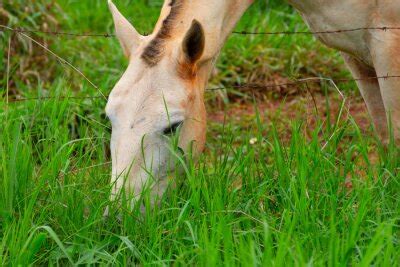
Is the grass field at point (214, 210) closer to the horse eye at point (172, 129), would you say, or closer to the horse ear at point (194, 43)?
the horse eye at point (172, 129)

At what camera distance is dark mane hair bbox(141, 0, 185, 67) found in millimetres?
3980

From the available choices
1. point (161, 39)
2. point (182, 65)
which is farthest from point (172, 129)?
point (161, 39)

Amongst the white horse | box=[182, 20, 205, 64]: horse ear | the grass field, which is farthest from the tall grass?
box=[182, 20, 205, 64]: horse ear

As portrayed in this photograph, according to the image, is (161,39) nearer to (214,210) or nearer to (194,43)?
(194,43)

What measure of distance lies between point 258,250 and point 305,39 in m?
4.24

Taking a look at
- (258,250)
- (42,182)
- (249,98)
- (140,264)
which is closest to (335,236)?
(258,250)

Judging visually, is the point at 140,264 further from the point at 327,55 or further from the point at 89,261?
the point at 327,55

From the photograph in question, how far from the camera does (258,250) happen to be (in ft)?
11.1

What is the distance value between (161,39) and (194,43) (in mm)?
182

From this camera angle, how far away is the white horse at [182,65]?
380 cm

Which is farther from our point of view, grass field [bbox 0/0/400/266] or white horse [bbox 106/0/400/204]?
white horse [bbox 106/0/400/204]

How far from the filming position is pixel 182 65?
3992 mm

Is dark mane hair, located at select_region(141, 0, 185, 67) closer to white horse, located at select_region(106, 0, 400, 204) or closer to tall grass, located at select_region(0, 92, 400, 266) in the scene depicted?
white horse, located at select_region(106, 0, 400, 204)

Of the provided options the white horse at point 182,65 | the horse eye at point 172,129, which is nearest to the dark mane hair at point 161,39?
the white horse at point 182,65
